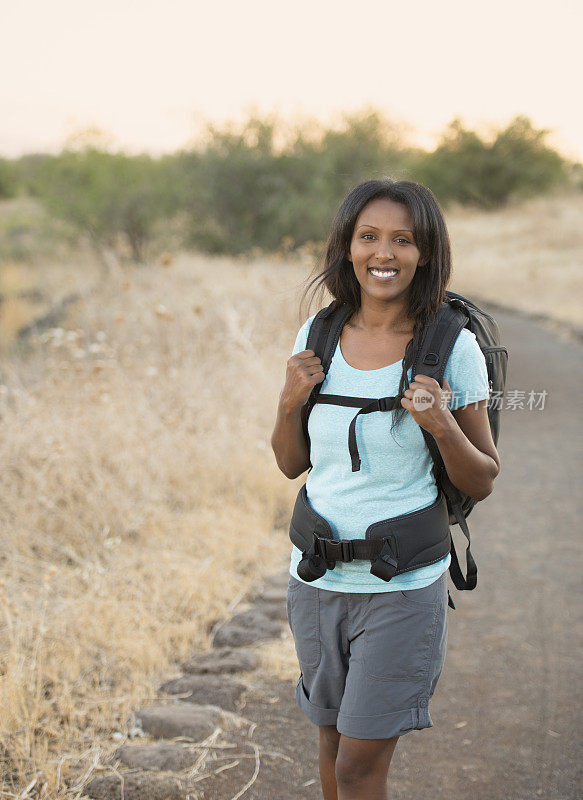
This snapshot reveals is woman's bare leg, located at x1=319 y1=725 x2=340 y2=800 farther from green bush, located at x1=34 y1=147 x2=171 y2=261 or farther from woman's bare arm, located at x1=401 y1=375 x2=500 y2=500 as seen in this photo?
green bush, located at x1=34 y1=147 x2=171 y2=261

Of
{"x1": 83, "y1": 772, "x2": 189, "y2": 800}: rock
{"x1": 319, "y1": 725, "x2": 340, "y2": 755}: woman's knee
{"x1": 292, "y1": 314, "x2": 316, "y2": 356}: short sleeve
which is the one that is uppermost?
{"x1": 292, "y1": 314, "x2": 316, "y2": 356}: short sleeve

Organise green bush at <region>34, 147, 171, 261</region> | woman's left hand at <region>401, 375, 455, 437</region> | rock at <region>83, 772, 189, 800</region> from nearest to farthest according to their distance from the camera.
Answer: woman's left hand at <region>401, 375, 455, 437</region> → rock at <region>83, 772, 189, 800</region> → green bush at <region>34, 147, 171, 261</region>

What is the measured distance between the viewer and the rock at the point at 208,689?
3213 millimetres

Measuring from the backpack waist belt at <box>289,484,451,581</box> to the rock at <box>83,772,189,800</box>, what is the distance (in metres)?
1.22

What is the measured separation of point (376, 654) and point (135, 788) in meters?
1.25

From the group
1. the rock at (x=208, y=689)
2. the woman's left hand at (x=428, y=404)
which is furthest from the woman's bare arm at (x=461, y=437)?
the rock at (x=208, y=689)

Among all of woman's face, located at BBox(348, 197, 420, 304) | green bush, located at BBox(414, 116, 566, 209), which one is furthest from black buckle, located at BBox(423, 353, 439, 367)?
green bush, located at BBox(414, 116, 566, 209)

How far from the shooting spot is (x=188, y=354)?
769 cm

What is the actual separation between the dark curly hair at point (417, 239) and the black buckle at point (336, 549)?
333 mm

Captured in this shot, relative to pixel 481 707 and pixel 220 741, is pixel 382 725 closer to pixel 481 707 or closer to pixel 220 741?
pixel 220 741

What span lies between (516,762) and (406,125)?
30.5 metres

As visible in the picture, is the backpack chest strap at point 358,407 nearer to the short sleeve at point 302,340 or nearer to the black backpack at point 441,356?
the black backpack at point 441,356

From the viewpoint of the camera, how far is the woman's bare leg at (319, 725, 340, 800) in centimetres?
210

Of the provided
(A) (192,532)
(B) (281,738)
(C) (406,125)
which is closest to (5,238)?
(C) (406,125)
